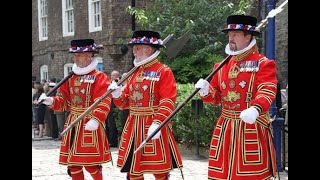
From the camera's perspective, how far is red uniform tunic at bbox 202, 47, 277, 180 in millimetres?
5352

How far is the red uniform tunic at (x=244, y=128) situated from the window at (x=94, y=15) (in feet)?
45.9

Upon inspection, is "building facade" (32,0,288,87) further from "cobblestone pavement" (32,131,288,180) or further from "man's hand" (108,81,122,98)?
"man's hand" (108,81,122,98)

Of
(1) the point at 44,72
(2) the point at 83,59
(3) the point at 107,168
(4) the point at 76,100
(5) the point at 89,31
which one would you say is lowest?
(3) the point at 107,168

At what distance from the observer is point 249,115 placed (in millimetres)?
5020

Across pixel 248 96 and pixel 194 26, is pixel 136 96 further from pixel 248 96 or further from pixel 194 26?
pixel 194 26

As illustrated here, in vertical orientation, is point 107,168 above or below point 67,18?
below

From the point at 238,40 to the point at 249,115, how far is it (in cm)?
90

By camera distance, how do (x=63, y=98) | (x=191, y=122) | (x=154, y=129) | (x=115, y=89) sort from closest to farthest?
1. (x=154, y=129)
2. (x=115, y=89)
3. (x=63, y=98)
4. (x=191, y=122)

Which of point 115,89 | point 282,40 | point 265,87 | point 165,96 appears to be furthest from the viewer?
point 282,40

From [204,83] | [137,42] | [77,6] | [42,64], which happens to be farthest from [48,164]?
[42,64]

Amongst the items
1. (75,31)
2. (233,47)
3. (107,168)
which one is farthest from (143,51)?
(75,31)
